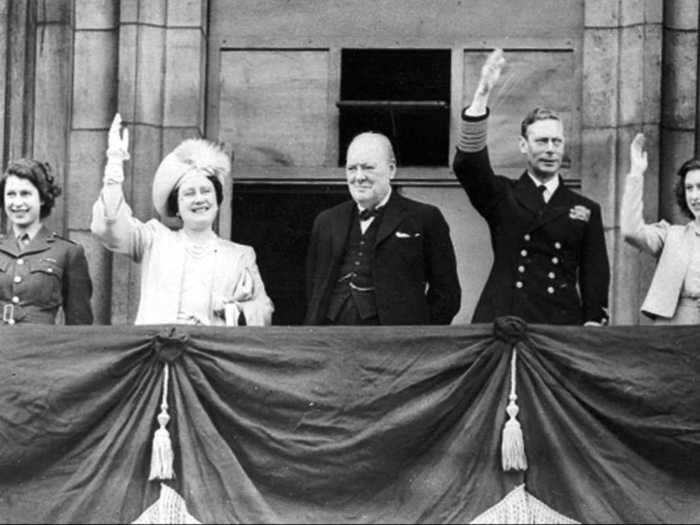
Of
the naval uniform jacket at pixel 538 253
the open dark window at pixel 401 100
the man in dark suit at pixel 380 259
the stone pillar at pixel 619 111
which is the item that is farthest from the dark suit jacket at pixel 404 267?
the open dark window at pixel 401 100

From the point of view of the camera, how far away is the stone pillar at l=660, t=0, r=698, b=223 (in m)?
17.1

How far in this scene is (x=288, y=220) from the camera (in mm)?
17828

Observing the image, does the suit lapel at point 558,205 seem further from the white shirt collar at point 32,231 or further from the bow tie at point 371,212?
the white shirt collar at point 32,231

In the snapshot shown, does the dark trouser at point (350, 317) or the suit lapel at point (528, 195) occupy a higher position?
the suit lapel at point (528, 195)

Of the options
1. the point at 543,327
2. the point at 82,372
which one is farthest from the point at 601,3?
the point at 82,372

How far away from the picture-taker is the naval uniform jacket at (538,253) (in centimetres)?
1522

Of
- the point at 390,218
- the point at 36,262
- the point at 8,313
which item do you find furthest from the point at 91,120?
the point at 390,218

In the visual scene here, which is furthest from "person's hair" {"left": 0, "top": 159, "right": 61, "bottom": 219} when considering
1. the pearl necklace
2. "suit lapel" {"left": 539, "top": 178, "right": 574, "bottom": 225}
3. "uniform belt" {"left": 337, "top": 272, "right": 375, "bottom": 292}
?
"suit lapel" {"left": 539, "top": 178, "right": 574, "bottom": 225}

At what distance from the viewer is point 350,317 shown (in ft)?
50.4

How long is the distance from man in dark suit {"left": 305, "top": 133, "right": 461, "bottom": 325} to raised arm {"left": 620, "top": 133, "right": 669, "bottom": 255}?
108 centimetres

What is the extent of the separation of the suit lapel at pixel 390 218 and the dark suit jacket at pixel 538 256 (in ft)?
1.44

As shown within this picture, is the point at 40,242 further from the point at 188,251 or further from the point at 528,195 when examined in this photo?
the point at 528,195

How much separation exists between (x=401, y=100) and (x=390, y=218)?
2.42 meters

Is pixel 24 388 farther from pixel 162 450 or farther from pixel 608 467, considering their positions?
pixel 608 467
